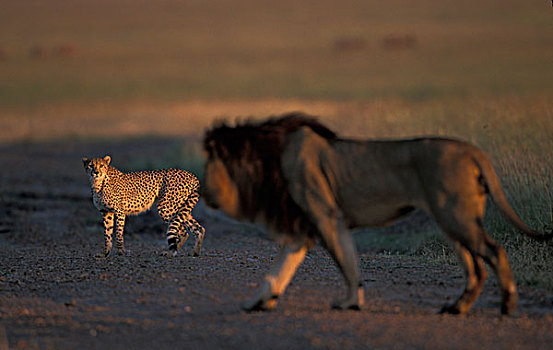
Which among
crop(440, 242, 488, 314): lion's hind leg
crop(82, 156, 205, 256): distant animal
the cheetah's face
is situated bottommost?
crop(82, 156, 205, 256): distant animal

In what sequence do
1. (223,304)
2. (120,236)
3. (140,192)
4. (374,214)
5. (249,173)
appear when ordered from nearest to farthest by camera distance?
1. (374,214)
2. (249,173)
3. (223,304)
4. (120,236)
5. (140,192)

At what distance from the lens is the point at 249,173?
7797mm

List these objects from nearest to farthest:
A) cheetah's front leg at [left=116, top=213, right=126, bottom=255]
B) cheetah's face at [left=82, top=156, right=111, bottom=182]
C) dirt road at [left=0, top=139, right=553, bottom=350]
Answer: dirt road at [left=0, top=139, right=553, bottom=350] < cheetah's front leg at [left=116, top=213, right=126, bottom=255] < cheetah's face at [left=82, top=156, right=111, bottom=182]

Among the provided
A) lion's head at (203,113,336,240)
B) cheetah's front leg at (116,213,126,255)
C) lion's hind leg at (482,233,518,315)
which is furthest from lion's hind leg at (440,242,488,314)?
cheetah's front leg at (116,213,126,255)

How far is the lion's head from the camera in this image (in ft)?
25.3

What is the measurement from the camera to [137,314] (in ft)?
25.7

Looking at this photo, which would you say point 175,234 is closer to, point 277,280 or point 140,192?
point 140,192

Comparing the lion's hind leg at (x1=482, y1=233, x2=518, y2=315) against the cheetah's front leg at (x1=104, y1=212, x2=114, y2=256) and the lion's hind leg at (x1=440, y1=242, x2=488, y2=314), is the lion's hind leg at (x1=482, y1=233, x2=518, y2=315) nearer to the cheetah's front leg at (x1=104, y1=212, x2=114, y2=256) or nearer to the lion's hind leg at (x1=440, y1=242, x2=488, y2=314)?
the lion's hind leg at (x1=440, y1=242, x2=488, y2=314)

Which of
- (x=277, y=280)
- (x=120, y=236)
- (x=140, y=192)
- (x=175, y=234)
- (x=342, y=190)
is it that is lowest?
(x=120, y=236)

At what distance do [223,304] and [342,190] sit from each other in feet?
5.06

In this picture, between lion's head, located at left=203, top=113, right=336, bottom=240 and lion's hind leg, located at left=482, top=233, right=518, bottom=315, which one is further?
lion's head, located at left=203, top=113, right=336, bottom=240

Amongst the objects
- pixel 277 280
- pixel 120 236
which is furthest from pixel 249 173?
pixel 120 236

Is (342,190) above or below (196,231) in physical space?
above

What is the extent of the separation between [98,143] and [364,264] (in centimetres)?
2657
